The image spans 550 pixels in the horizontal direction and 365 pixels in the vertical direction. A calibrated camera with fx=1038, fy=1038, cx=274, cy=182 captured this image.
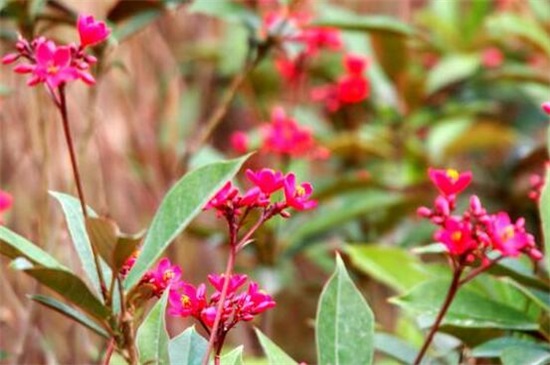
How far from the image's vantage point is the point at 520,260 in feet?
3.81

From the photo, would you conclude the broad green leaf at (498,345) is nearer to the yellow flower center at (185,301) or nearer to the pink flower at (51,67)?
the yellow flower center at (185,301)

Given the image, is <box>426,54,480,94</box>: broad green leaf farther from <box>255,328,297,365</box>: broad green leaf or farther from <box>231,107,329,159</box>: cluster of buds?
<box>255,328,297,365</box>: broad green leaf

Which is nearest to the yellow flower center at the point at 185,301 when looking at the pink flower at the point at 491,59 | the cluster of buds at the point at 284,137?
the cluster of buds at the point at 284,137

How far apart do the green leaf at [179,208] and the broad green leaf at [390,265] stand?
669 mm

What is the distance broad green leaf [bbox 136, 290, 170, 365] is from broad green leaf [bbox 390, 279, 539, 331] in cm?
30

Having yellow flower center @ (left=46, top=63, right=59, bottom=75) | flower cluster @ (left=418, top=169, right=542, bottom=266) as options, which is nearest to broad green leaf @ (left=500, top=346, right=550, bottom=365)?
flower cluster @ (left=418, top=169, right=542, bottom=266)

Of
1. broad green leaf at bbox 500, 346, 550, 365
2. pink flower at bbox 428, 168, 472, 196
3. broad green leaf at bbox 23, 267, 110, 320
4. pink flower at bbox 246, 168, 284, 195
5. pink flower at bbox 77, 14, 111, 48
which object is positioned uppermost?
pink flower at bbox 77, 14, 111, 48

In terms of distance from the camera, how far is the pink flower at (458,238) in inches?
31.6

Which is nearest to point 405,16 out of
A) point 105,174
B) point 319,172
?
point 319,172

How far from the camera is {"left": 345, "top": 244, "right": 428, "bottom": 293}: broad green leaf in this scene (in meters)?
1.48

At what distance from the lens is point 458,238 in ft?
2.64

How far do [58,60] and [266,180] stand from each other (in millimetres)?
188

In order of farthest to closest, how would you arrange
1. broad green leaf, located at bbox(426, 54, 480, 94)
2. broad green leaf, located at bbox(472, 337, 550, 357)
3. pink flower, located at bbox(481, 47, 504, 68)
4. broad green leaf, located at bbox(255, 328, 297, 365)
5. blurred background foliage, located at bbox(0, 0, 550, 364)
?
pink flower, located at bbox(481, 47, 504, 68) → broad green leaf, located at bbox(426, 54, 480, 94) → blurred background foliage, located at bbox(0, 0, 550, 364) → broad green leaf, located at bbox(472, 337, 550, 357) → broad green leaf, located at bbox(255, 328, 297, 365)

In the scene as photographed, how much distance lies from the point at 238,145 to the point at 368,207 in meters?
0.26
